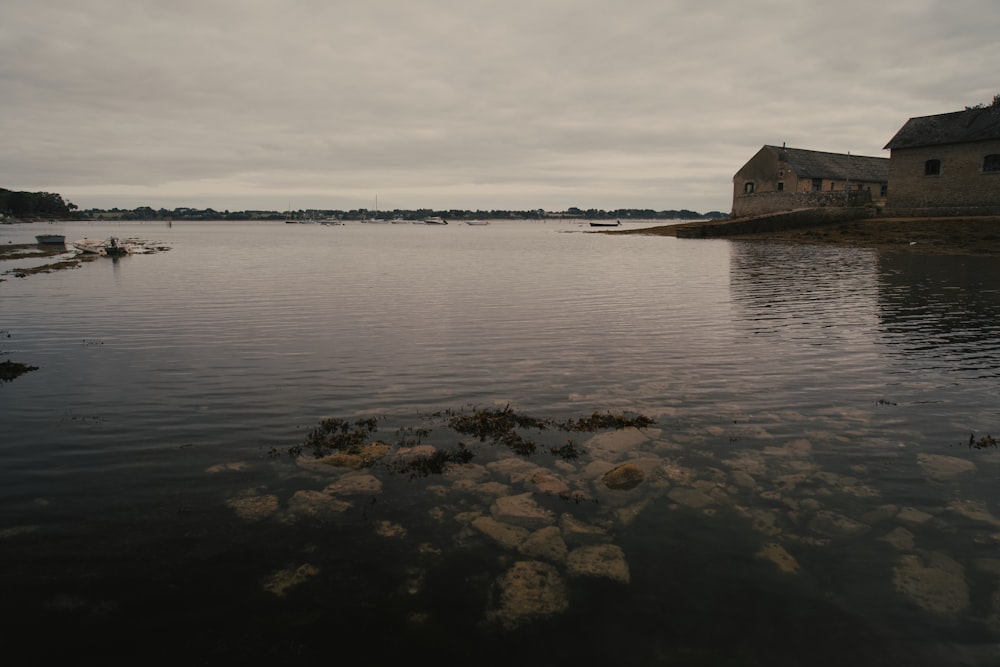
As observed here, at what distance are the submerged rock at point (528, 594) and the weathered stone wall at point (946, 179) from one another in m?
77.4

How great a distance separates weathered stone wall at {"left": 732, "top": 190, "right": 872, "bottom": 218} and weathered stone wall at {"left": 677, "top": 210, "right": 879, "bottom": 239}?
381 cm

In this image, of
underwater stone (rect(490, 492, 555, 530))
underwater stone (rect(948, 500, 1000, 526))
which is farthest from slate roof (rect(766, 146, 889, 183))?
underwater stone (rect(490, 492, 555, 530))

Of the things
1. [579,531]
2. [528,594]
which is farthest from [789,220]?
[528,594]

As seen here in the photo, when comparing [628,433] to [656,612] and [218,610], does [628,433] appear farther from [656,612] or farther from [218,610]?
[218,610]

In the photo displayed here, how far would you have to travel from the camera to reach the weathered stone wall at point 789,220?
75.1 m

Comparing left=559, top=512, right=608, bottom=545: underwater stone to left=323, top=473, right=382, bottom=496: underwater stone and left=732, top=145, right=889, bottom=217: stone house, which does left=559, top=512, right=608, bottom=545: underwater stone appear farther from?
left=732, top=145, right=889, bottom=217: stone house

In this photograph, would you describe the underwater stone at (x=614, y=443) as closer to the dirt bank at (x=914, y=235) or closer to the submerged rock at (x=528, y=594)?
the submerged rock at (x=528, y=594)

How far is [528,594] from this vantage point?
23.0 feet

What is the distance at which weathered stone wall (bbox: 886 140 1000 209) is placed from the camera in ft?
209

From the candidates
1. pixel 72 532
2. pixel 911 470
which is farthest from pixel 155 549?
pixel 911 470

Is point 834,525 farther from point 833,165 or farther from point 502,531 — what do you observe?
point 833,165

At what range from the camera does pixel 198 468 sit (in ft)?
33.5

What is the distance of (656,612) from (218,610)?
480cm

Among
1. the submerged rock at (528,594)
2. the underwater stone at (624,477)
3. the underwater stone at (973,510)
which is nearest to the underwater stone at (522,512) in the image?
the submerged rock at (528,594)
